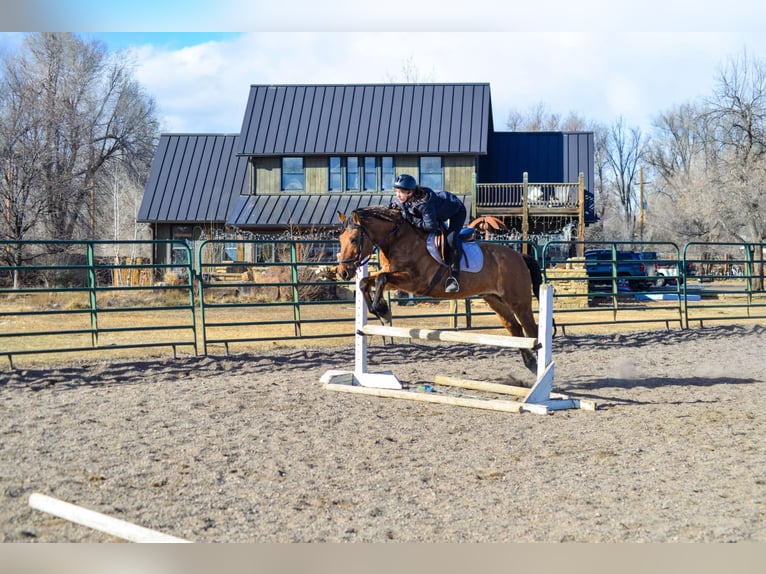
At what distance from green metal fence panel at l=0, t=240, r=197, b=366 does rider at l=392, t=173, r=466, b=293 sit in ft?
12.7

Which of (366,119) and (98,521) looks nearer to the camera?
(98,521)

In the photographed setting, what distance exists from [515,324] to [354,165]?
21834 mm

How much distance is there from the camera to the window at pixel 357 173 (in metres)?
30.2

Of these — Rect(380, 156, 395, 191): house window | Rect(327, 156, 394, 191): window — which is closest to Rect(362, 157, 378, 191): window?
Rect(327, 156, 394, 191): window

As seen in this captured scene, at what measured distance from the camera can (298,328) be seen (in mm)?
→ 12672

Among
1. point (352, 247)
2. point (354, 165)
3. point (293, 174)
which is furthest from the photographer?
point (293, 174)

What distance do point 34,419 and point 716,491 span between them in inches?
228

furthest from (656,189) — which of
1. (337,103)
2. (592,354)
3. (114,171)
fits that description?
(592,354)

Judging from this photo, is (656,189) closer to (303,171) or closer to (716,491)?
(303,171)

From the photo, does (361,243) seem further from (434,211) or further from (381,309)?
(434,211)

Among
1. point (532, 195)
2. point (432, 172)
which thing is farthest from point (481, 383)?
point (432, 172)

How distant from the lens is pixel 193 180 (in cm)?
3212

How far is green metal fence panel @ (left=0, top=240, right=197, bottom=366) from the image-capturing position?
10625 millimetres

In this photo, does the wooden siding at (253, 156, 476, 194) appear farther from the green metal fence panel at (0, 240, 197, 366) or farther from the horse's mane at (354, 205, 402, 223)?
the horse's mane at (354, 205, 402, 223)
